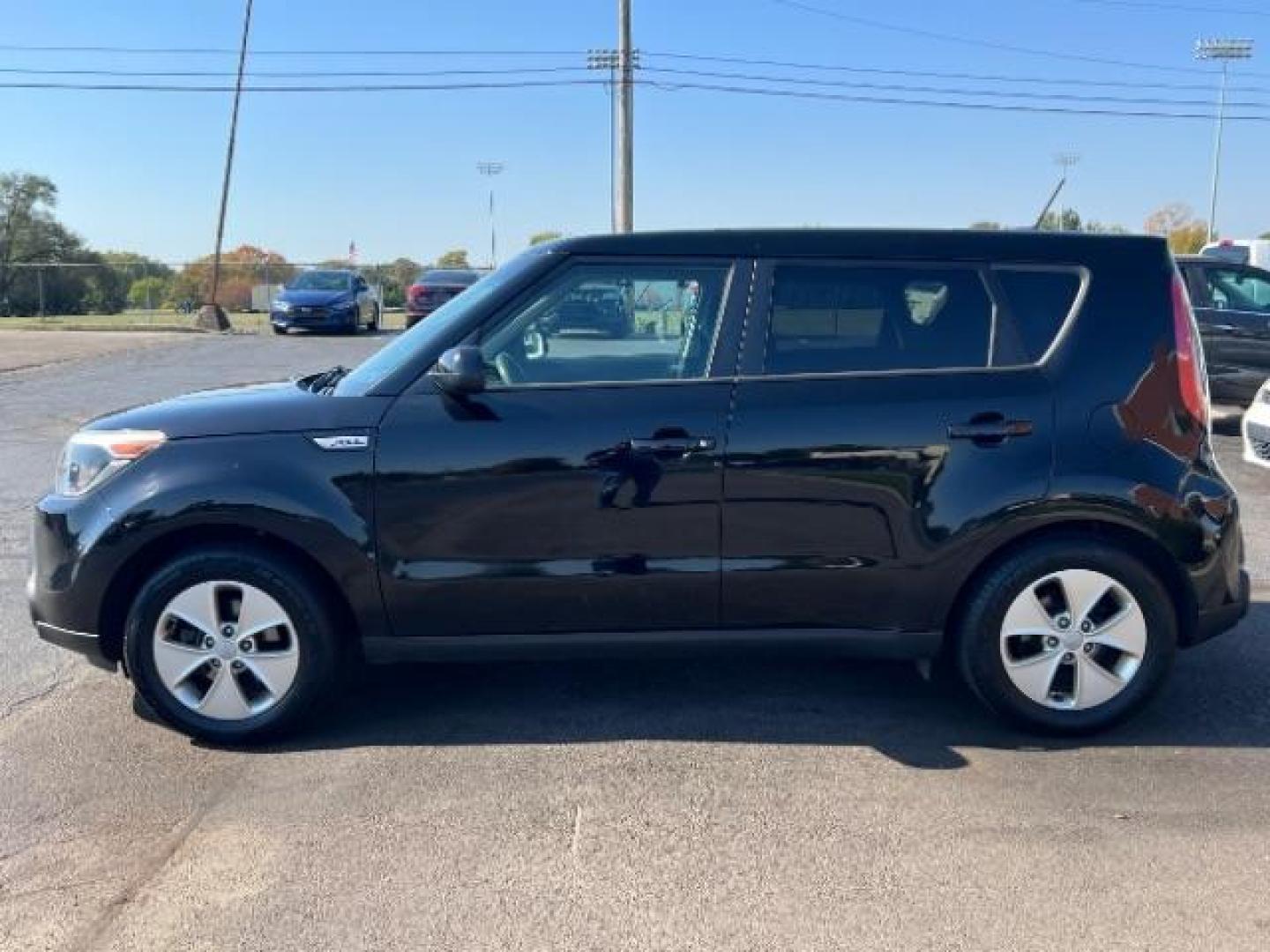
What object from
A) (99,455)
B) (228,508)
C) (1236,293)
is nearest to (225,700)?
(228,508)

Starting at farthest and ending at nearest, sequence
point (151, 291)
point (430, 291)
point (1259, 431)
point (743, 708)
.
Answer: point (151, 291), point (430, 291), point (1259, 431), point (743, 708)

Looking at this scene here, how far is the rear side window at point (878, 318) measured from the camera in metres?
4.00

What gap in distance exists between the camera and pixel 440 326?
4039mm

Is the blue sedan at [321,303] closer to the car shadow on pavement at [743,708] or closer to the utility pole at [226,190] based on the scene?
the utility pole at [226,190]

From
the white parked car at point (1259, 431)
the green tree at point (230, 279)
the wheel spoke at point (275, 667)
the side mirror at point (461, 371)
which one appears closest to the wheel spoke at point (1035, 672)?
the side mirror at point (461, 371)

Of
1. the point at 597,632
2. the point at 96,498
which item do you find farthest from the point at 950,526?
the point at 96,498

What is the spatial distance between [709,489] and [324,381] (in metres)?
1.72

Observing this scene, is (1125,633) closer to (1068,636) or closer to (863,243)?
(1068,636)

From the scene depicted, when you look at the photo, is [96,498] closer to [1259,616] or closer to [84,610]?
[84,610]

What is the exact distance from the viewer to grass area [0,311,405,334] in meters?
31.3

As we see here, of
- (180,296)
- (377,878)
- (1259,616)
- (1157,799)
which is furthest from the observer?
(180,296)

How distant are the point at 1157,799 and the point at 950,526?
109 centimetres

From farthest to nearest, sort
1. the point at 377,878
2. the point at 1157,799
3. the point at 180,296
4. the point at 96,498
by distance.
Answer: the point at 180,296, the point at 96,498, the point at 1157,799, the point at 377,878

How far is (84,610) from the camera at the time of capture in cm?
390
